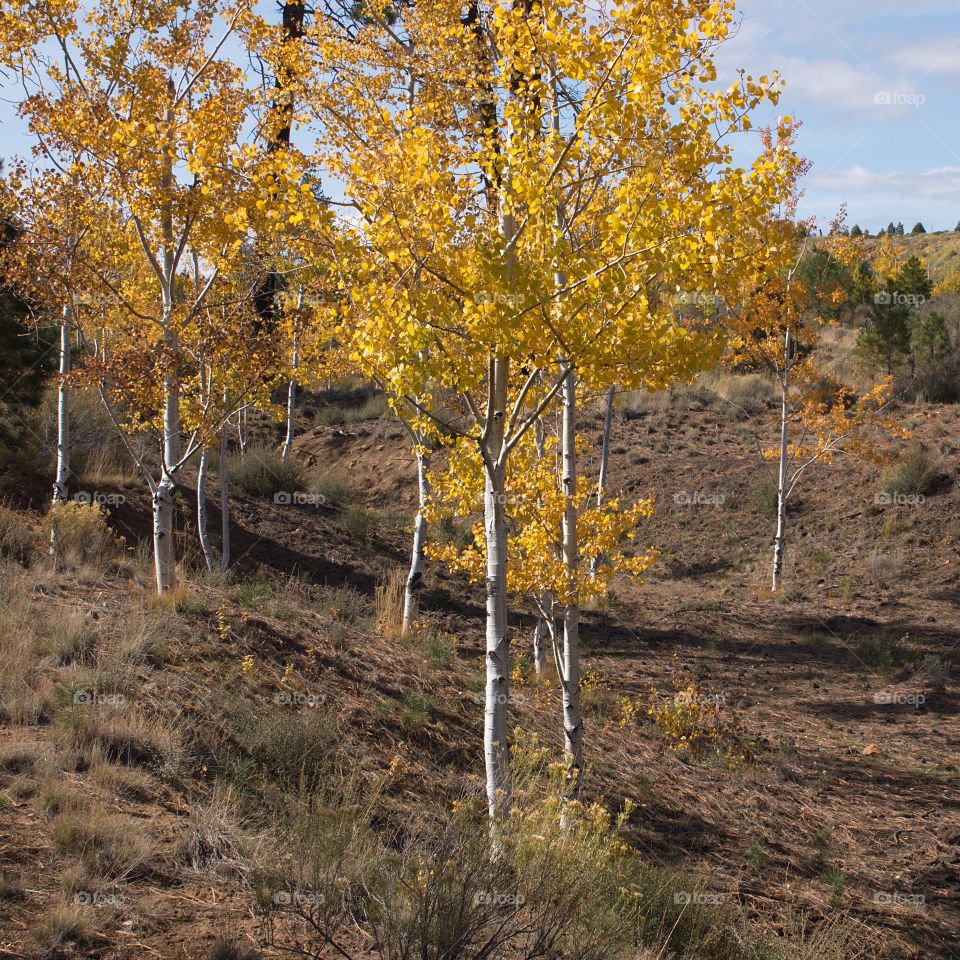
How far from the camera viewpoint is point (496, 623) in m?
5.05

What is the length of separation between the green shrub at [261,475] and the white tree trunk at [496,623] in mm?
12914

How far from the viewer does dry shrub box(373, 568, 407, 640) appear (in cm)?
1059

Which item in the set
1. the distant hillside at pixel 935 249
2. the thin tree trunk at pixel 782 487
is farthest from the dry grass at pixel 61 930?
the distant hillside at pixel 935 249

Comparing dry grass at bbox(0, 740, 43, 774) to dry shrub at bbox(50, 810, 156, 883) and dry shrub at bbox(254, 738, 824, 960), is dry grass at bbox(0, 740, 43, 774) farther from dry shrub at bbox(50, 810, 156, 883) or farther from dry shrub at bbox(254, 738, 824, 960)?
dry shrub at bbox(254, 738, 824, 960)

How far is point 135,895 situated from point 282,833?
0.93 meters

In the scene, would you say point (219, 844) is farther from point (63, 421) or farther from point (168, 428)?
point (63, 421)

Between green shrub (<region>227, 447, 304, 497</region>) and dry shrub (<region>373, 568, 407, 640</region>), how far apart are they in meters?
5.69

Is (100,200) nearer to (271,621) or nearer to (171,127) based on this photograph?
(171,127)

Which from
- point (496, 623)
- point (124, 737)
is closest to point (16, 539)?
point (124, 737)

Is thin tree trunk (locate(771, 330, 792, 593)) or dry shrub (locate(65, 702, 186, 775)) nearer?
dry shrub (locate(65, 702, 186, 775))

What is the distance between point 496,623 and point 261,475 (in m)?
13.7

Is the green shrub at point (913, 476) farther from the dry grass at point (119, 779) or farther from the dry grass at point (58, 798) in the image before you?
the dry grass at point (58, 798)

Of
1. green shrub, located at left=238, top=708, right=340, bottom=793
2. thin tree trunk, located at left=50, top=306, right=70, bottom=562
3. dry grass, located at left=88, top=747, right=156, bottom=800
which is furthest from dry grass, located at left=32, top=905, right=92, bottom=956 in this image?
thin tree trunk, located at left=50, top=306, right=70, bottom=562

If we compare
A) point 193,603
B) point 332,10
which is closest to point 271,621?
point 193,603
